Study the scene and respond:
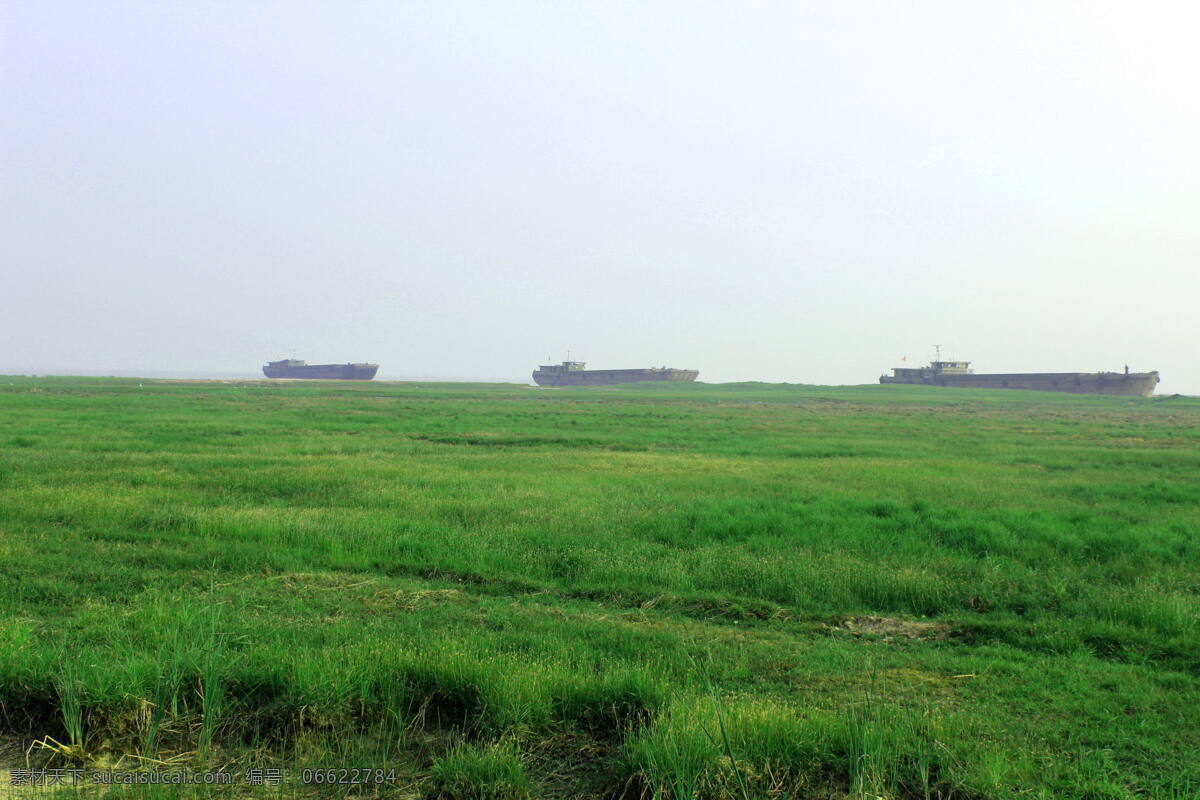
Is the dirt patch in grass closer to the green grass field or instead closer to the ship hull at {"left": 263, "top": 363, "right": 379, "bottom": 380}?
the green grass field

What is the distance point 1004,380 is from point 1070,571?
112472 mm

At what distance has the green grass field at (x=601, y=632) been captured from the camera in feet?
15.5

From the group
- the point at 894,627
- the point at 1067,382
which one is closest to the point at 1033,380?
the point at 1067,382

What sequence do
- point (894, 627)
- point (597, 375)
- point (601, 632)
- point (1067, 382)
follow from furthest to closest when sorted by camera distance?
point (597, 375) → point (1067, 382) → point (894, 627) → point (601, 632)

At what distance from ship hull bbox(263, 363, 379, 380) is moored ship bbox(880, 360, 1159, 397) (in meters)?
97.3

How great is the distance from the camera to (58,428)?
80.2 ft

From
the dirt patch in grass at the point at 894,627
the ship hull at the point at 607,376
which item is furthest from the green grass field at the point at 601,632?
the ship hull at the point at 607,376

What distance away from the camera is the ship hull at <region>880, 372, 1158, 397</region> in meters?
98.9

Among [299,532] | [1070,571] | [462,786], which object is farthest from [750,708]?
[299,532]

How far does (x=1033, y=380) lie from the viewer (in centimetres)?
10631

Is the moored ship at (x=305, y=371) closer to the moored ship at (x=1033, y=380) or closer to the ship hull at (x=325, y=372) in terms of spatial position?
the ship hull at (x=325, y=372)

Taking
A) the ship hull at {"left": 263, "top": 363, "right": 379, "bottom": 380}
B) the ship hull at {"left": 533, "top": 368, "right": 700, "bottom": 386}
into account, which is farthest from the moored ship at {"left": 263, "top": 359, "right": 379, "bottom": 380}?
the ship hull at {"left": 533, "top": 368, "right": 700, "bottom": 386}

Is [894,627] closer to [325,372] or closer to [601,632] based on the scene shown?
[601,632]

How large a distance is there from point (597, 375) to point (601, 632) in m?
129
